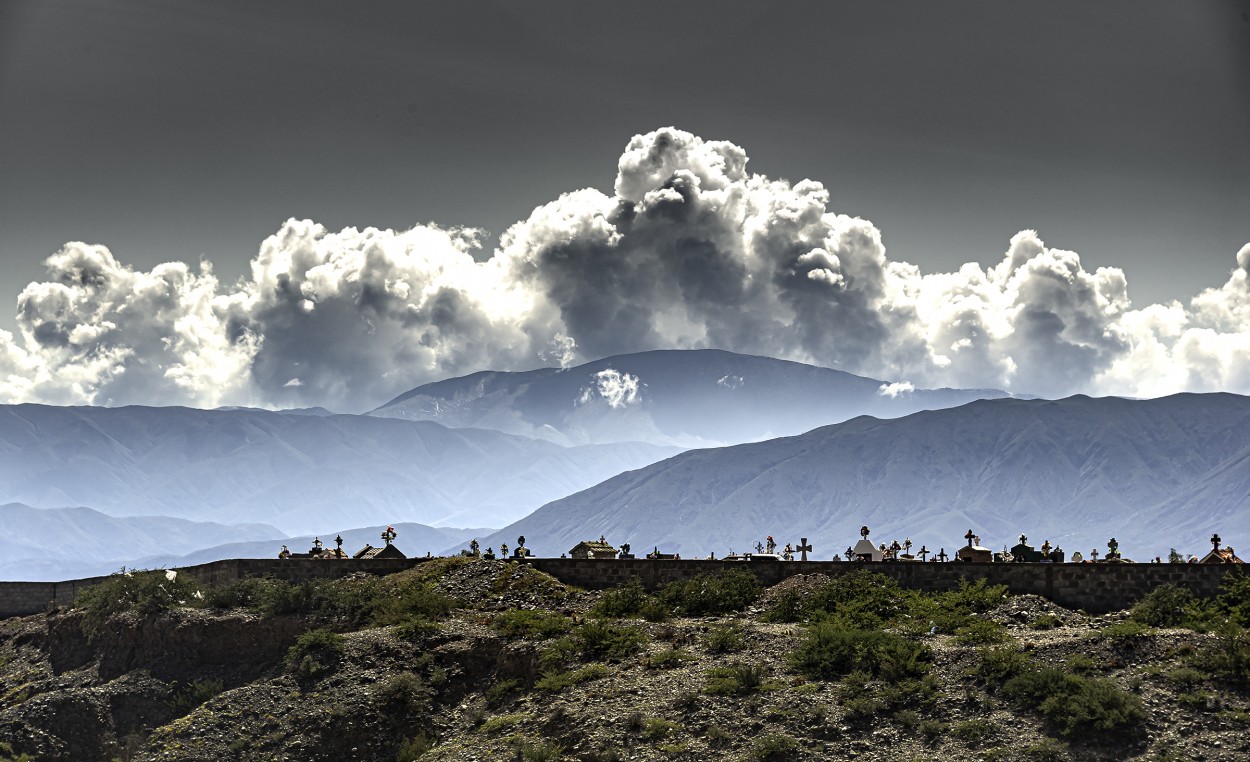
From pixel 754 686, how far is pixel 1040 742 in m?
12.5

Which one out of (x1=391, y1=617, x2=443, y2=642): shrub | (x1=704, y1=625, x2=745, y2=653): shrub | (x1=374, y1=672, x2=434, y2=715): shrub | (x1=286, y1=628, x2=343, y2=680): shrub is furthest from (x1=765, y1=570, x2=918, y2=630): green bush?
(x1=286, y1=628, x2=343, y2=680): shrub

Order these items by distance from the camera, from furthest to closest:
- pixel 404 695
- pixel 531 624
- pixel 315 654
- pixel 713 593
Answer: pixel 713 593 < pixel 531 624 < pixel 315 654 < pixel 404 695

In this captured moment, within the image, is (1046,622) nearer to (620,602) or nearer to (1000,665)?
(1000,665)

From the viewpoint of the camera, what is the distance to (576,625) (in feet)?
241

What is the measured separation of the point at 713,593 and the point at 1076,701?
921 inches

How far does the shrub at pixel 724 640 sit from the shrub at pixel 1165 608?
17.7m

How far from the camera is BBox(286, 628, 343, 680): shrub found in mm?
70375

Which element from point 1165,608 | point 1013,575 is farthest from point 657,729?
point 1165,608

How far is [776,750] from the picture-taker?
57938 mm

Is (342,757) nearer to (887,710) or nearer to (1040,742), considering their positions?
(887,710)

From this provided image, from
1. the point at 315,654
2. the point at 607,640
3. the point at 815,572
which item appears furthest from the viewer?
the point at 815,572

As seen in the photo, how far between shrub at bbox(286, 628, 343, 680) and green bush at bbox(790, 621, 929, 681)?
22.0m

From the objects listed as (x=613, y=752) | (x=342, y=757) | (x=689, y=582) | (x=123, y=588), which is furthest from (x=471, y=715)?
(x=123, y=588)

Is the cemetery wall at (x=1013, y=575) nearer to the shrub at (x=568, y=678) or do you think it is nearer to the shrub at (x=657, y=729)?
the shrub at (x=568, y=678)
